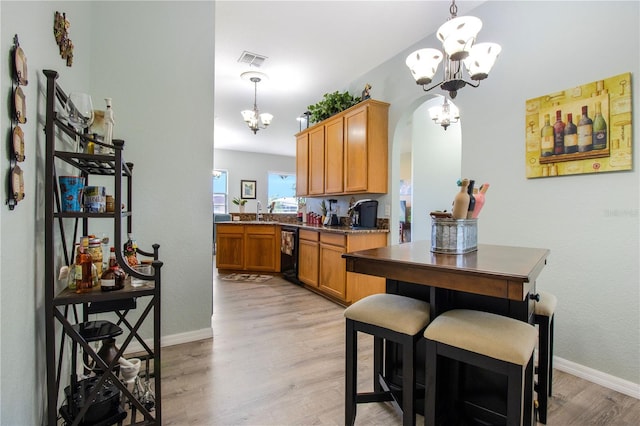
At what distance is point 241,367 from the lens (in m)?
2.16

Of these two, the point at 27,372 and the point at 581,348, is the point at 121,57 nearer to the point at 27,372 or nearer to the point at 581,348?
the point at 27,372

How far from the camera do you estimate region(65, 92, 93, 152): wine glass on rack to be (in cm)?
141

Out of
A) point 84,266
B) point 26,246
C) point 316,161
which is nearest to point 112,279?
point 84,266

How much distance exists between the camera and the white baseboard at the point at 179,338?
239 centimetres

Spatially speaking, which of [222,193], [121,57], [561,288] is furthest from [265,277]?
[222,193]

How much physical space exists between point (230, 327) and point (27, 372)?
6.05 ft

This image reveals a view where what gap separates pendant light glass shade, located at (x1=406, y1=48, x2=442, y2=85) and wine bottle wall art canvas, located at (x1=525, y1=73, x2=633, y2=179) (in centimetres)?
87

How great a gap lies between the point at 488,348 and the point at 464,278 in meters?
0.26

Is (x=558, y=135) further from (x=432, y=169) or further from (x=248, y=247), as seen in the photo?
(x=248, y=247)

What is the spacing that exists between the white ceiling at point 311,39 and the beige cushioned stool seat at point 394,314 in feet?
8.26

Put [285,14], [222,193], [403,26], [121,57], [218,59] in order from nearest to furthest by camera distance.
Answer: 1. [121,57]
2. [285,14]
3. [403,26]
4. [218,59]
5. [222,193]

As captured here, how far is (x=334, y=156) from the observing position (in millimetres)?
4230

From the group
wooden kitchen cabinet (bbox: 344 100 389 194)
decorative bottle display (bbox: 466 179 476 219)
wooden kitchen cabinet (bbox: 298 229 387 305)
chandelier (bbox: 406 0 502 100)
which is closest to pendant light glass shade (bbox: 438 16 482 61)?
chandelier (bbox: 406 0 502 100)

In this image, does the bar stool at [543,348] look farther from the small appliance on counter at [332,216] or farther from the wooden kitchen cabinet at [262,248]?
the wooden kitchen cabinet at [262,248]
